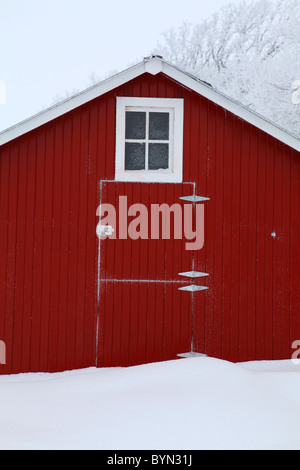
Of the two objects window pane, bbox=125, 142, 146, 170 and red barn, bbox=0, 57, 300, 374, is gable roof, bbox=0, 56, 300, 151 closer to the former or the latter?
red barn, bbox=0, 57, 300, 374

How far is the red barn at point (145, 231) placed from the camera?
842 cm

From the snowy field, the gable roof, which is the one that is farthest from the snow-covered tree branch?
the snowy field

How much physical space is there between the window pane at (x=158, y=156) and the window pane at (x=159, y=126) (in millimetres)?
142

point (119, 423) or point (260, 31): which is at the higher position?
point (260, 31)

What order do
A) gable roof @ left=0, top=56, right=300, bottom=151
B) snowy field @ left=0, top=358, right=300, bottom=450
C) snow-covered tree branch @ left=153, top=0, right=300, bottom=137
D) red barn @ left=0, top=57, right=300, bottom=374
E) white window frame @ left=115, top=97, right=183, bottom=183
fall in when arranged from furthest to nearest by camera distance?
snow-covered tree branch @ left=153, top=0, right=300, bottom=137 → white window frame @ left=115, top=97, right=183, bottom=183 → red barn @ left=0, top=57, right=300, bottom=374 → gable roof @ left=0, top=56, right=300, bottom=151 → snowy field @ left=0, top=358, right=300, bottom=450

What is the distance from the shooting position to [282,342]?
28.4 feet

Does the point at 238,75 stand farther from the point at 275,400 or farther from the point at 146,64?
the point at 275,400

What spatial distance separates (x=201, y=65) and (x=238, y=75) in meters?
3.79

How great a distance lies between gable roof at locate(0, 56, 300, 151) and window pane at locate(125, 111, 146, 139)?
54cm

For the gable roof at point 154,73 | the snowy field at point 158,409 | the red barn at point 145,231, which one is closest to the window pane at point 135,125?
the red barn at point 145,231

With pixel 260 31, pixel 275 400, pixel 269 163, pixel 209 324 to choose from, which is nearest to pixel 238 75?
pixel 260 31

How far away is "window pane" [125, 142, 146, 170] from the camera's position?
340 inches

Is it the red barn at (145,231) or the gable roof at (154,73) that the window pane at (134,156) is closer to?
the red barn at (145,231)

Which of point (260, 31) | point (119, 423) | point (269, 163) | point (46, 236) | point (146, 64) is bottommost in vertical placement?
point (119, 423)
